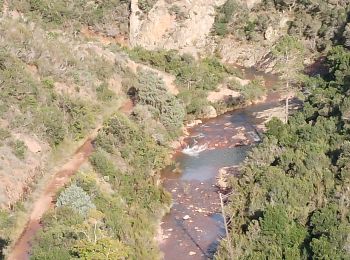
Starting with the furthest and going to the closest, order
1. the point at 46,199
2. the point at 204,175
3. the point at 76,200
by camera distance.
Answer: the point at 204,175
the point at 46,199
the point at 76,200

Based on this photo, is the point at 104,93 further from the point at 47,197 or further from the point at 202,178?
the point at 47,197

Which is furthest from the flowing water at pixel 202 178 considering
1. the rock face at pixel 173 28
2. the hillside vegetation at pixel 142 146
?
the rock face at pixel 173 28

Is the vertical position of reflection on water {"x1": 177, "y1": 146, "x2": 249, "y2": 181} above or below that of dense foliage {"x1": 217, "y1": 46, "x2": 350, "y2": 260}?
below

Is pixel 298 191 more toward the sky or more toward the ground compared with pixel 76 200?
more toward the ground

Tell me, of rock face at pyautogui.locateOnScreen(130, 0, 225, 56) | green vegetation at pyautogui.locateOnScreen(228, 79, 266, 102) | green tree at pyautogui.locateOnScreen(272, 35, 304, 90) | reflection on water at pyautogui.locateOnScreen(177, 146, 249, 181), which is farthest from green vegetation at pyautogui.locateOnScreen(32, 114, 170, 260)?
rock face at pyautogui.locateOnScreen(130, 0, 225, 56)

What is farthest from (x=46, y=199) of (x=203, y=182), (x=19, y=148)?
(x=203, y=182)

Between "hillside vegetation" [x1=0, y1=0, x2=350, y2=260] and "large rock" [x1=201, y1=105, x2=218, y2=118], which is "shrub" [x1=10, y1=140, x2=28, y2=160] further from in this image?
"large rock" [x1=201, y1=105, x2=218, y2=118]

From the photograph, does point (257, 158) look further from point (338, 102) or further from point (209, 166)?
point (338, 102)

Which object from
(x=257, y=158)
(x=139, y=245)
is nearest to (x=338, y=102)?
(x=257, y=158)
